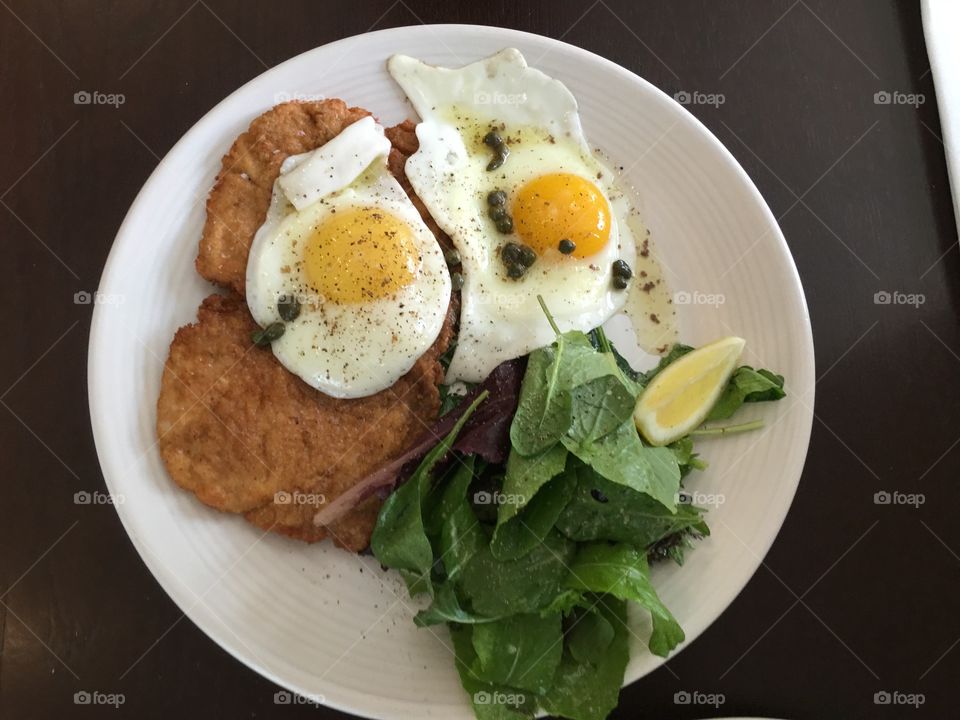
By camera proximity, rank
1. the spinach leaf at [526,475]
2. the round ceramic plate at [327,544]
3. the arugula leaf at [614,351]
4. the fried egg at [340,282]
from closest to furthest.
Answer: the spinach leaf at [526,475]
the round ceramic plate at [327,544]
the fried egg at [340,282]
the arugula leaf at [614,351]

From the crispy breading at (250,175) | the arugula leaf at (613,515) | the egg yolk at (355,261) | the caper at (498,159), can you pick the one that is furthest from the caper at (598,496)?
the crispy breading at (250,175)

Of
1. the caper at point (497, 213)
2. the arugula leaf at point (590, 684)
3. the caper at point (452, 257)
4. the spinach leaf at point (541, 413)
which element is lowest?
the arugula leaf at point (590, 684)

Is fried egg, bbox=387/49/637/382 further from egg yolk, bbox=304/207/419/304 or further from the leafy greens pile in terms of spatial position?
the leafy greens pile

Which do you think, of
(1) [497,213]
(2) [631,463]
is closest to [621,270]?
(1) [497,213]

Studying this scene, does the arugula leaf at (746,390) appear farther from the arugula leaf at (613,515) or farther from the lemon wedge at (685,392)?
the arugula leaf at (613,515)

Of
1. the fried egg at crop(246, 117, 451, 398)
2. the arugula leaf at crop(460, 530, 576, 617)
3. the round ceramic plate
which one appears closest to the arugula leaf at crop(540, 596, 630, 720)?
the round ceramic plate

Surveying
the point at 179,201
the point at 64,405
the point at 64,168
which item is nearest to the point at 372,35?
the point at 179,201

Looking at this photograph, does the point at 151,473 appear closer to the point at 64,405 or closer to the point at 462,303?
the point at 64,405
